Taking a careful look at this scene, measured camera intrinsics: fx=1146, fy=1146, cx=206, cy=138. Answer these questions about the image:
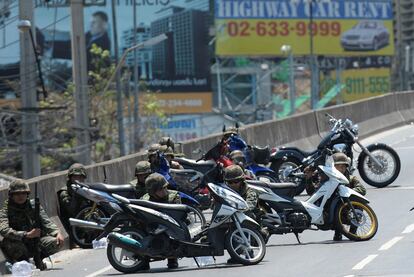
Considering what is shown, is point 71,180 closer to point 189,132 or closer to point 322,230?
point 322,230

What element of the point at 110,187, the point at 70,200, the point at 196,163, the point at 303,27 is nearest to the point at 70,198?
the point at 70,200

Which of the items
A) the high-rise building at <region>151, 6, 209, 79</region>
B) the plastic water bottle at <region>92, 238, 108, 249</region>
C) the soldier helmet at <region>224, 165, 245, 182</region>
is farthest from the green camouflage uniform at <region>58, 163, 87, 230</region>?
the high-rise building at <region>151, 6, 209, 79</region>

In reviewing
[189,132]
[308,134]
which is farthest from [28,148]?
[189,132]

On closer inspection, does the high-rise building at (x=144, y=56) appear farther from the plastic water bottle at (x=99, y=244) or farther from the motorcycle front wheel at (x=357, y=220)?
the motorcycle front wheel at (x=357, y=220)

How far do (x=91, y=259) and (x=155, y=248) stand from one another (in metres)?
2.20

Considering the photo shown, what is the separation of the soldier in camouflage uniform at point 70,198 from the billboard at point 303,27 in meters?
63.0

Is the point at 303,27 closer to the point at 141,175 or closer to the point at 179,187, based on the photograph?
the point at 179,187

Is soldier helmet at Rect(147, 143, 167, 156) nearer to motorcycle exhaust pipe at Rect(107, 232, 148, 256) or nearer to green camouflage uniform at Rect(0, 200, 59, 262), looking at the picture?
green camouflage uniform at Rect(0, 200, 59, 262)

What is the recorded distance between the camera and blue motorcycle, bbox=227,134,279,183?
1939cm

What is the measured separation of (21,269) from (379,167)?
916 cm

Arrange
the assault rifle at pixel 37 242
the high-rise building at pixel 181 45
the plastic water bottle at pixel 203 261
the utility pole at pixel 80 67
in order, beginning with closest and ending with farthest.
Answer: the plastic water bottle at pixel 203 261
the assault rifle at pixel 37 242
the utility pole at pixel 80 67
the high-rise building at pixel 181 45

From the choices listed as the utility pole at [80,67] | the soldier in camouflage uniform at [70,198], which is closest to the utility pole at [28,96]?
the utility pole at [80,67]

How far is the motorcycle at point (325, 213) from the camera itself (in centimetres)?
1479

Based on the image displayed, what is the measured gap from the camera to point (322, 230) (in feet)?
50.0
